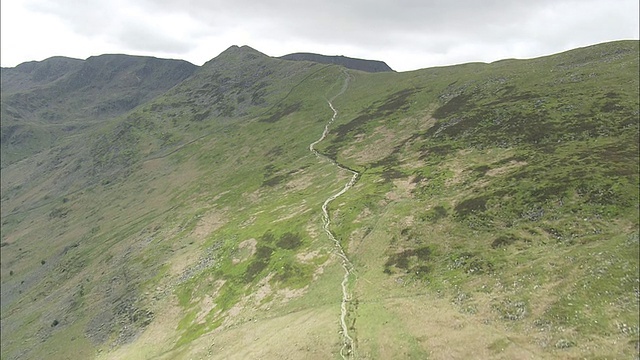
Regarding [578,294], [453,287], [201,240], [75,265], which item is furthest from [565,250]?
[75,265]

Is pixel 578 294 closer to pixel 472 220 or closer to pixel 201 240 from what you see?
pixel 472 220

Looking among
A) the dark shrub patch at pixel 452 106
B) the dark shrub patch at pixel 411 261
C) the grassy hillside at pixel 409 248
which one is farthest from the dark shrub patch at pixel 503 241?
the dark shrub patch at pixel 452 106

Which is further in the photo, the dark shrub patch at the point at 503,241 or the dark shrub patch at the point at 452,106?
the dark shrub patch at the point at 452,106

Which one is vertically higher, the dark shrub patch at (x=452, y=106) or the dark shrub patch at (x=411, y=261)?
the dark shrub patch at (x=452, y=106)

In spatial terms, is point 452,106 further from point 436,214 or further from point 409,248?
point 409,248

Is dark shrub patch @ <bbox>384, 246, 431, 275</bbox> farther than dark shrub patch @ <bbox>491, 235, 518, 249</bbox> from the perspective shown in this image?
Yes

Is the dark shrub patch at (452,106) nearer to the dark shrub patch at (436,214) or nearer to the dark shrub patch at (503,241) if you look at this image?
the dark shrub patch at (436,214)

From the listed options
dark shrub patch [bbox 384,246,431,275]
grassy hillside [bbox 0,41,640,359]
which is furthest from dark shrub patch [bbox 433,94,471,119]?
dark shrub patch [bbox 384,246,431,275]

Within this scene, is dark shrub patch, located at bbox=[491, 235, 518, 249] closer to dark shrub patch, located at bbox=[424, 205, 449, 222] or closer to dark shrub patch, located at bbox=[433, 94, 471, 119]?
dark shrub patch, located at bbox=[424, 205, 449, 222]

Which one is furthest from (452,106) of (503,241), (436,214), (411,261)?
(411,261)
